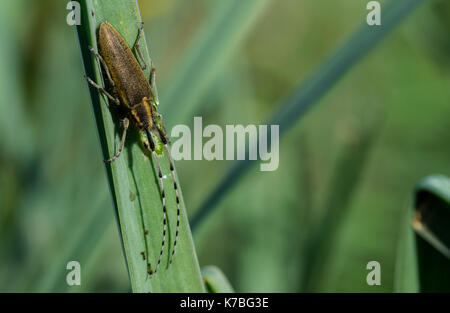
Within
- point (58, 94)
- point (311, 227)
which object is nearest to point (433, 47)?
point (311, 227)

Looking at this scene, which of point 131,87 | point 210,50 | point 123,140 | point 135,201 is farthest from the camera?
point 210,50

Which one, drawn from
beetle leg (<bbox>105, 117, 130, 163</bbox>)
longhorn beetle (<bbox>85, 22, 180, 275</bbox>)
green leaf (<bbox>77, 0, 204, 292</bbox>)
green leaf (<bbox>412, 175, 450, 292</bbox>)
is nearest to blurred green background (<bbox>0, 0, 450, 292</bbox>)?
longhorn beetle (<bbox>85, 22, 180, 275</bbox>)

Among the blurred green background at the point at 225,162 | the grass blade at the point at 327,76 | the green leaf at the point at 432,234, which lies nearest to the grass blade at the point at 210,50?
the blurred green background at the point at 225,162

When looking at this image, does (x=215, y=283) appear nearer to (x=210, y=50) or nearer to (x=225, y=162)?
(x=210, y=50)

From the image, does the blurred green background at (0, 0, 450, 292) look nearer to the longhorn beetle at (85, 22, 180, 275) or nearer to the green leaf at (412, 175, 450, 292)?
the longhorn beetle at (85, 22, 180, 275)

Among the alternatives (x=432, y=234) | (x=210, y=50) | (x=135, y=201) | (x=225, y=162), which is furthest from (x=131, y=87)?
(x=225, y=162)
